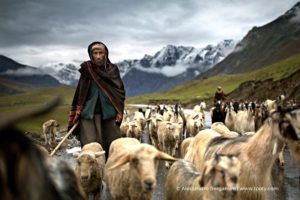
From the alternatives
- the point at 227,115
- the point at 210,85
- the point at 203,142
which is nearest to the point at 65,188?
the point at 203,142

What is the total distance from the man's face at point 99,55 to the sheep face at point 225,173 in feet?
12.8

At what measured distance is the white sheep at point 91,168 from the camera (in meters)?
7.42

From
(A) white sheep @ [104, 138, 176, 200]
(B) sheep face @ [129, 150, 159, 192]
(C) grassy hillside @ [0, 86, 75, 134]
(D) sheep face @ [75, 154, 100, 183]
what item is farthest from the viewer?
(D) sheep face @ [75, 154, 100, 183]

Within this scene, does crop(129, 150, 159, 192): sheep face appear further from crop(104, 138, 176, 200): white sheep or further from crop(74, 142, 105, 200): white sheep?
crop(74, 142, 105, 200): white sheep

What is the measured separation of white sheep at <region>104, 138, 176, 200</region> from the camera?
5703 millimetres

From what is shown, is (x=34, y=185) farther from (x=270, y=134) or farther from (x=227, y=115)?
(x=227, y=115)

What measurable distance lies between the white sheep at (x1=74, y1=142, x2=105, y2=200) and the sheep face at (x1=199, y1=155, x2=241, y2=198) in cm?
243

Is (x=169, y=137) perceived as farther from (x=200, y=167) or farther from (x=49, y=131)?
(x=49, y=131)

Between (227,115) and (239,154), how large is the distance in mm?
18215

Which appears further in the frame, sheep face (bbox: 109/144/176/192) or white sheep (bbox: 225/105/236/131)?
white sheep (bbox: 225/105/236/131)

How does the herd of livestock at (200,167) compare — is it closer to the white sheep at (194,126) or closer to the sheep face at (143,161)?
the sheep face at (143,161)

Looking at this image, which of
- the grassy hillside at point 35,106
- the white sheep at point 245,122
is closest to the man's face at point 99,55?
the grassy hillside at point 35,106

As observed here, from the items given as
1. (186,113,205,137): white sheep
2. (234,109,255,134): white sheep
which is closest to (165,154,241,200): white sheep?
(186,113,205,137): white sheep

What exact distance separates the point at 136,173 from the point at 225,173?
1317mm
